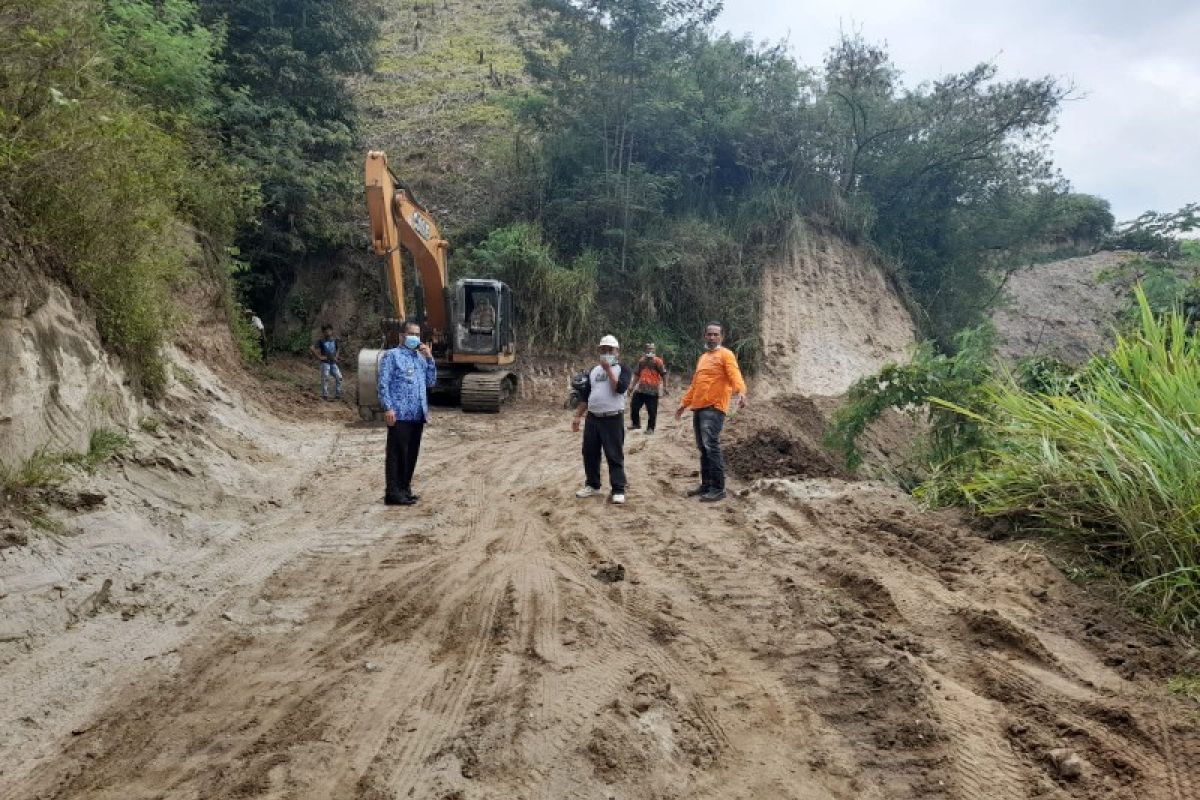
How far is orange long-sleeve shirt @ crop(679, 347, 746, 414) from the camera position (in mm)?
6770

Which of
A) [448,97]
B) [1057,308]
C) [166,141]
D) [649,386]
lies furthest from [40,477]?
[1057,308]

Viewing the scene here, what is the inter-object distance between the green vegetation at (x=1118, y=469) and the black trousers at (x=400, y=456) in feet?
15.4

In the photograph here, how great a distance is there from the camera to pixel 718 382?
6.79 metres

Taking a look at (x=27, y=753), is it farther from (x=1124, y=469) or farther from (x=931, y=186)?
(x=931, y=186)

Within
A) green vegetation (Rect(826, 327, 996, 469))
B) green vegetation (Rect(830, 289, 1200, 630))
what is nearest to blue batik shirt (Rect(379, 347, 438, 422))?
green vegetation (Rect(830, 289, 1200, 630))

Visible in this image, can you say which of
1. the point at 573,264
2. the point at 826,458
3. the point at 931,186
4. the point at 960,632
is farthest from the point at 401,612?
the point at 931,186

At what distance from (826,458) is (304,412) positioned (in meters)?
8.39

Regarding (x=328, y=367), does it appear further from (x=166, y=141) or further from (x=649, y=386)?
(x=649, y=386)

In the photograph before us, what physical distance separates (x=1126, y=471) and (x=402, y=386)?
5.61m

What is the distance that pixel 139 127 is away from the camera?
23.4 feet

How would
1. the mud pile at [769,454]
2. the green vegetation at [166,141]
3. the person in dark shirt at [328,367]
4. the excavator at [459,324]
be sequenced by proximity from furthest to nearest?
1. the person in dark shirt at [328,367]
2. the excavator at [459,324]
3. the mud pile at [769,454]
4. the green vegetation at [166,141]

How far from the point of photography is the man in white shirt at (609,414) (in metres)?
6.70

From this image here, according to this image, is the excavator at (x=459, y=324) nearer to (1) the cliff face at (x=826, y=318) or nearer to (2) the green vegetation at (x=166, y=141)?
(2) the green vegetation at (x=166, y=141)

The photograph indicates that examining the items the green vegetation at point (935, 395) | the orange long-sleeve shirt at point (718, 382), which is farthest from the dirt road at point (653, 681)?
the green vegetation at point (935, 395)
